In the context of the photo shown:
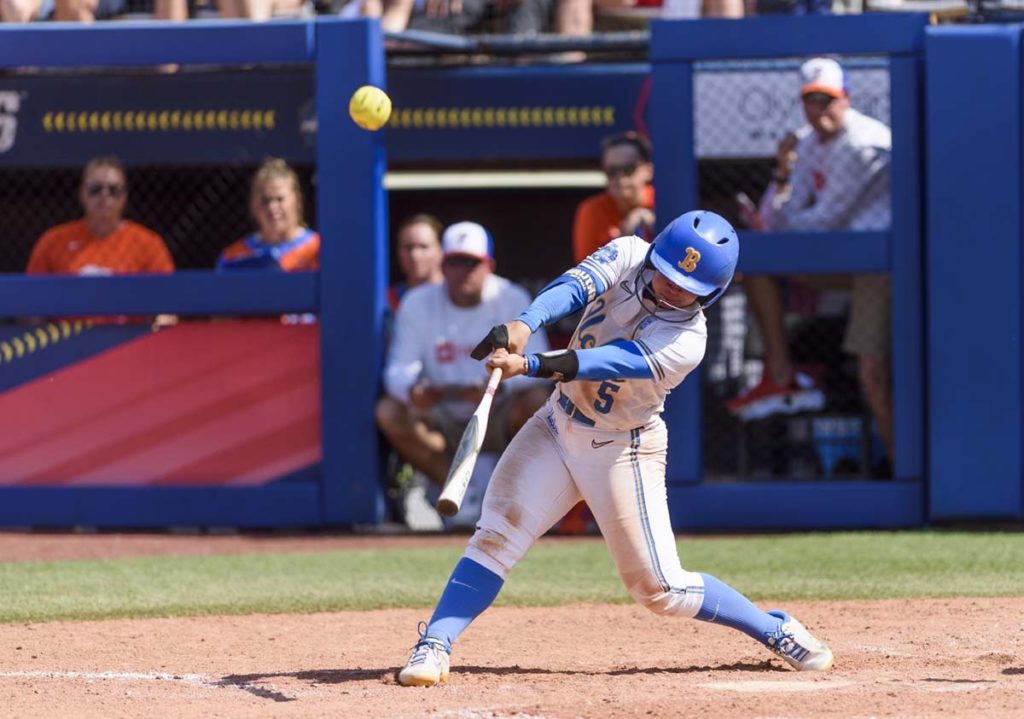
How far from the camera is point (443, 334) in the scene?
8.12 meters

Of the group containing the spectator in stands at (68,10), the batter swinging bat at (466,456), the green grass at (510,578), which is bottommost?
the green grass at (510,578)

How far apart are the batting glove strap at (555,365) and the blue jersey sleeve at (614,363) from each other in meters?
0.02

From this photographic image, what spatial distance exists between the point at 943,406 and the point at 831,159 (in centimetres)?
138

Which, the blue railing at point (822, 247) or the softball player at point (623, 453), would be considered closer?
the softball player at point (623, 453)

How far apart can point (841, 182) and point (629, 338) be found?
12.4 feet

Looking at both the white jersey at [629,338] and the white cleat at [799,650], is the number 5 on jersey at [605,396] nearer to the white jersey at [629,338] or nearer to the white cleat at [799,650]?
the white jersey at [629,338]

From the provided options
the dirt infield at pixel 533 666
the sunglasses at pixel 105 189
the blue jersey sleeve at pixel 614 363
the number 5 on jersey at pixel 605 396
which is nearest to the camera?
the dirt infield at pixel 533 666

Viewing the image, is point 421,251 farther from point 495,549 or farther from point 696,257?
point 696,257

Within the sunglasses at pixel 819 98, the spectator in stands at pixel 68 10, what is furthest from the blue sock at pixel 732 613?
the spectator in stands at pixel 68 10

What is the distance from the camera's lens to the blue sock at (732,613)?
479 cm

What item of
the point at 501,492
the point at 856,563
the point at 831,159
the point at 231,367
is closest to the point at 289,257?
the point at 231,367

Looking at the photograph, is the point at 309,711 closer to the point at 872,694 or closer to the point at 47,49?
the point at 872,694

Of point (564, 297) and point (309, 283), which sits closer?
point (564, 297)

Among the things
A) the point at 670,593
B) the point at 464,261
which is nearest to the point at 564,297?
the point at 670,593
